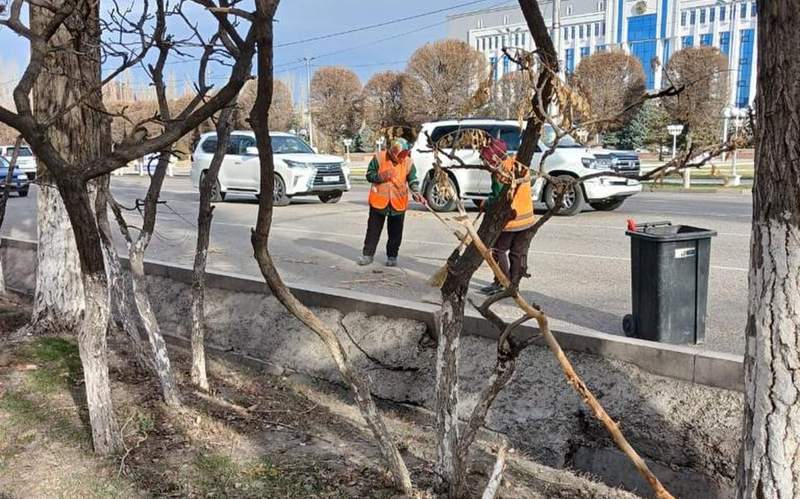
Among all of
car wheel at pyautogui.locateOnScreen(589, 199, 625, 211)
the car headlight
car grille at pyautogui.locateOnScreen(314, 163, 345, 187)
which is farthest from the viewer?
car grille at pyautogui.locateOnScreen(314, 163, 345, 187)

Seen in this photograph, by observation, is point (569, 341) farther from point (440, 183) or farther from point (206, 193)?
point (206, 193)

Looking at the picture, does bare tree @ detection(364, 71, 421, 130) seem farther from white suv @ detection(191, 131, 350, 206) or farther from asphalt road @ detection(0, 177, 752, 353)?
asphalt road @ detection(0, 177, 752, 353)

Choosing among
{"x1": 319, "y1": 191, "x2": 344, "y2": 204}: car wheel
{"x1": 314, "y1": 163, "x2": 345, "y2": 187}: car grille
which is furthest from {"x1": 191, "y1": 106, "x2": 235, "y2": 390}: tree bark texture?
{"x1": 319, "y1": 191, "x2": 344, "y2": 204}: car wheel

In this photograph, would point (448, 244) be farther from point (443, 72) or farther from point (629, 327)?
point (443, 72)

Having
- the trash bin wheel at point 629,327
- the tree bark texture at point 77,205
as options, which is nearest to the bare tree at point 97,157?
the tree bark texture at point 77,205

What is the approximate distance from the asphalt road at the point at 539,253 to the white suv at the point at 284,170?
0.65m

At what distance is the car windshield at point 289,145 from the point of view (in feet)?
61.5

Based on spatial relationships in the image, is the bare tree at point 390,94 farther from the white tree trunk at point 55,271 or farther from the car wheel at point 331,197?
the white tree trunk at point 55,271

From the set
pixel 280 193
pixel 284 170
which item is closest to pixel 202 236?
pixel 284 170

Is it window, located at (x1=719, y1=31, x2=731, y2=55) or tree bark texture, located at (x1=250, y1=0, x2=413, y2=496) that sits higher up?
window, located at (x1=719, y1=31, x2=731, y2=55)

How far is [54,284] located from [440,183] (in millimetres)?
4497

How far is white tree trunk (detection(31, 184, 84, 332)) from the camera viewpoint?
6.01m

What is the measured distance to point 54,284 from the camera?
6012 mm

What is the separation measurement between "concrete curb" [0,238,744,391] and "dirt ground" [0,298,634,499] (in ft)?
2.11
